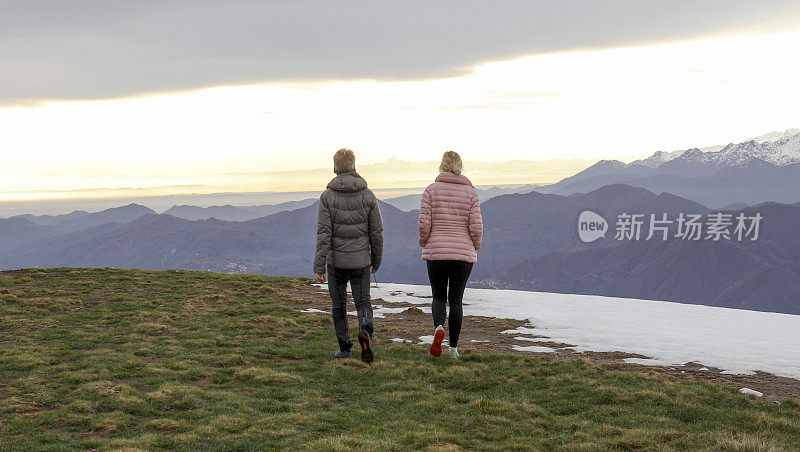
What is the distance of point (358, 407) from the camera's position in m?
10.0

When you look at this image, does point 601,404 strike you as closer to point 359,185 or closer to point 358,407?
point 358,407

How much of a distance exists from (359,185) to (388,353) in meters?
4.12

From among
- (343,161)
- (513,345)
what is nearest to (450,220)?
(343,161)

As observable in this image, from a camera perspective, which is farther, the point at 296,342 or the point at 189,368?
the point at 296,342

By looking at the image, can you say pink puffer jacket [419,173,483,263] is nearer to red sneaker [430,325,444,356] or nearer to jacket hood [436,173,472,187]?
jacket hood [436,173,472,187]

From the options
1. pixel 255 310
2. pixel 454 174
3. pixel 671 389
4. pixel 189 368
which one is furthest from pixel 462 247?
pixel 255 310

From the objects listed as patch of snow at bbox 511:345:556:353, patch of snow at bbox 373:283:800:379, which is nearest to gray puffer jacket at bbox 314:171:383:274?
patch of snow at bbox 511:345:556:353

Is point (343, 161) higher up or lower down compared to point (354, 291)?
higher up

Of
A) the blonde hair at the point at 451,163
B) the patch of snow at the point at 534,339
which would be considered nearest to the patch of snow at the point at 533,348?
the patch of snow at the point at 534,339

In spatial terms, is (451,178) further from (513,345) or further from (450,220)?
(513,345)

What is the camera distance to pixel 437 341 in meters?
12.9

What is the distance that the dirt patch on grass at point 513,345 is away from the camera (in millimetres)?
11750

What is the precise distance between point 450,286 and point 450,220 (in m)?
1.42

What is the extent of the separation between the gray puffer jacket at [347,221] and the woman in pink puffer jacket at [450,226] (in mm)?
1077
